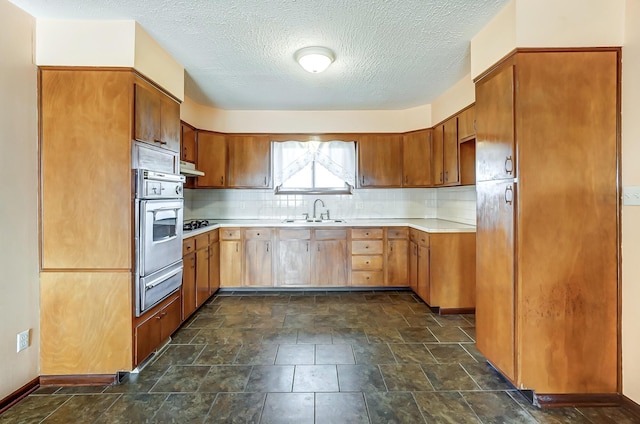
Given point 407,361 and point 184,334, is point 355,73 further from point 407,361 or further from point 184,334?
point 184,334

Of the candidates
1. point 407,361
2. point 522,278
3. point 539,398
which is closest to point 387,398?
point 407,361

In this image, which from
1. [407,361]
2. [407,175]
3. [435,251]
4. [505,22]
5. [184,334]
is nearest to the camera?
[505,22]

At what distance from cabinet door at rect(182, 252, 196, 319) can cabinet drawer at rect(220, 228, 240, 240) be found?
86 cm

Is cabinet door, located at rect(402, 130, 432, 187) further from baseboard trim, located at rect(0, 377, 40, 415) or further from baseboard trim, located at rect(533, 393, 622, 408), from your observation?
baseboard trim, located at rect(0, 377, 40, 415)

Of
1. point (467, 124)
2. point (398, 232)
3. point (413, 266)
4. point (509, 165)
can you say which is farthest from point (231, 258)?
point (509, 165)

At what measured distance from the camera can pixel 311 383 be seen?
2.14 meters

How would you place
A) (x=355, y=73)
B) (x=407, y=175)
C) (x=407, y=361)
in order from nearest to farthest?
(x=407, y=361)
(x=355, y=73)
(x=407, y=175)

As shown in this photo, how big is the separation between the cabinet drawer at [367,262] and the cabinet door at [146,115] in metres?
2.71

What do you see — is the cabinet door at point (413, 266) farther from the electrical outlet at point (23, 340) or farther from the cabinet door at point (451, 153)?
the electrical outlet at point (23, 340)

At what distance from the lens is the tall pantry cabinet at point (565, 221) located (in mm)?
1907

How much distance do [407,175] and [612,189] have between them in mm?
2628

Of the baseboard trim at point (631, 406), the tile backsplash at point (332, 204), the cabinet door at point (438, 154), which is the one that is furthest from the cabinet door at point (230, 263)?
the baseboard trim at point (631, 406)

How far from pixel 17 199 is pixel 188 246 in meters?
1.38

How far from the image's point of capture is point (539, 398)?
6.36ft
